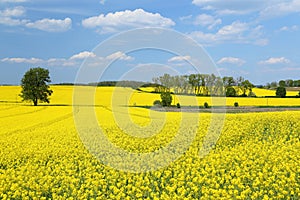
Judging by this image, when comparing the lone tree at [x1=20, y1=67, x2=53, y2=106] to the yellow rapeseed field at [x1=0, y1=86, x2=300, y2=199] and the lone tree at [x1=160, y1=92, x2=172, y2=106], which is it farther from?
the yellow rapeseed field at [x1=0, y1=86, x2=300, y2=199]

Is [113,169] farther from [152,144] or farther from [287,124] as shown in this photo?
[287,124]

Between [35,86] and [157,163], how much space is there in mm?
41352

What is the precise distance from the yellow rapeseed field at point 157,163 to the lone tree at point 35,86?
2724 centimetres

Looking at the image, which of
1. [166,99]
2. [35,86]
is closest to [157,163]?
[166,99]

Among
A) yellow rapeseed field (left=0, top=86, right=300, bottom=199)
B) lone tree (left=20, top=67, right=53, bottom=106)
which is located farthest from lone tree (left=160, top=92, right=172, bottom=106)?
lone tree (left=20, top=67, right=53, bottom=106)

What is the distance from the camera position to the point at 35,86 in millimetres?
49750

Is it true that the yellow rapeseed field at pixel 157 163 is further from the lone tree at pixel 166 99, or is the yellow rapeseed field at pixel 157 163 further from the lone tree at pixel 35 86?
the lone tree at pixel 35 86

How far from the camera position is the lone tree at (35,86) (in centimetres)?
4892

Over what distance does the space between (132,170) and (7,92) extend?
50.7m

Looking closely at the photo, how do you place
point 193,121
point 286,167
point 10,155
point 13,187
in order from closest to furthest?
point 13,187, point 286,167, point 10,155, point 193,121

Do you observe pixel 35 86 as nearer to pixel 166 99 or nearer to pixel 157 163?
pixel 166 99

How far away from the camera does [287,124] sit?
65.5ft

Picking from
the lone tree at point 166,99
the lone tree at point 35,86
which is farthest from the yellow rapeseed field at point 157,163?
the lone tree at point 35,86

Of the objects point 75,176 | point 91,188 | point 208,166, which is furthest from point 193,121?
point 91,188
